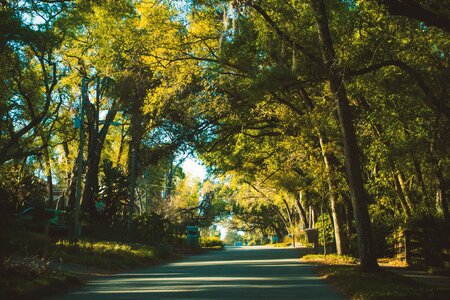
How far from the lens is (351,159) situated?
15258mm

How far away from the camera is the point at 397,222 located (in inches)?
847

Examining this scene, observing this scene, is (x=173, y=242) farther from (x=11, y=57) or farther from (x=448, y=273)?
Answer: (x=448, y=273)

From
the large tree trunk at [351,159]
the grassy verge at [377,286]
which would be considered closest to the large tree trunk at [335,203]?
the large tree trunk at [351,159]

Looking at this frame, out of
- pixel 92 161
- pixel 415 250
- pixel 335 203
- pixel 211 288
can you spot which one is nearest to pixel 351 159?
pixel 211 288

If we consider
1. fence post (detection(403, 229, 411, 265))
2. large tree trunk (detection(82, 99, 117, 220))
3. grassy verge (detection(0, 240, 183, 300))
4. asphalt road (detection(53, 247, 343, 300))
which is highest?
large tree trunk (detection(82, 99, 117, 220))

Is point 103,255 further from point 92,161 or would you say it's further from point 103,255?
point 92,161

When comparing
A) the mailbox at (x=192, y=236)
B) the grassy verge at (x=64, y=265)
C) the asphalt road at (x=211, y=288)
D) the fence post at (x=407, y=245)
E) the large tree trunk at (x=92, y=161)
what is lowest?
the asphalt road at (x=211, y=288)

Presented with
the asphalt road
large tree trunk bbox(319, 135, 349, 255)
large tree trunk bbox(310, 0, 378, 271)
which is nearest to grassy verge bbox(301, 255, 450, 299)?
the asphalt road

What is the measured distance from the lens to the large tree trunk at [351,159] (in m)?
14.6

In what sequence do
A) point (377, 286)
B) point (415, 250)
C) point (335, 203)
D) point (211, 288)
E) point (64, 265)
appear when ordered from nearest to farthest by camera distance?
1. point (377, 286)
2. point (211, 288)
3. point (64, 265)
4. point (415, 250)
5. point (335, 203)

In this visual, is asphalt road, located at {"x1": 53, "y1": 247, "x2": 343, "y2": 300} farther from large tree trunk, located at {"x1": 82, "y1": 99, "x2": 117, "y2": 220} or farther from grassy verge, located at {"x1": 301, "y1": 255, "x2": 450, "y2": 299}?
large tree trunk, located at {"x1": 82, "y1": 99, "x2": 117, "y2": 220}

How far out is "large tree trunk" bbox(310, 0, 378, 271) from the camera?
575 inches

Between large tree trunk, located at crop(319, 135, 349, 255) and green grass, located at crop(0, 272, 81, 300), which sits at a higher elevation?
large tree trunk, located at crop(319, 135, 349, 255)

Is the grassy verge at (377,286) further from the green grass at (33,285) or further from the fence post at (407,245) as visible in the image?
the fence post at (407,245)
